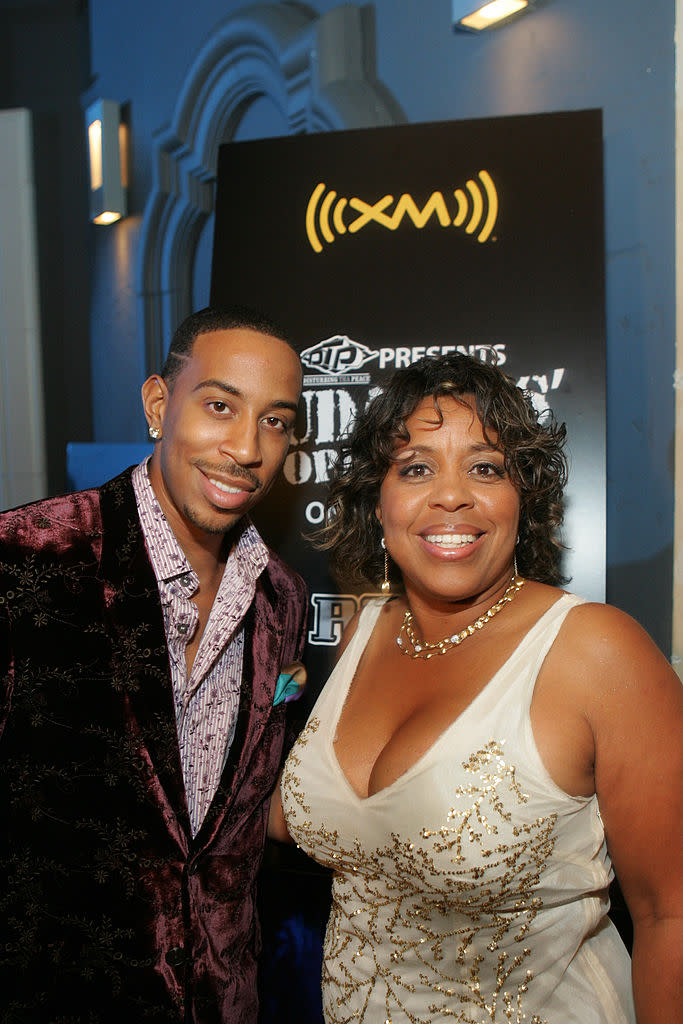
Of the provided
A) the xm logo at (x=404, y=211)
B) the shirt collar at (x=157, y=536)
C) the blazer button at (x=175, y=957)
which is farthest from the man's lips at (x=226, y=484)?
the xm logo at (x=404, y=211)

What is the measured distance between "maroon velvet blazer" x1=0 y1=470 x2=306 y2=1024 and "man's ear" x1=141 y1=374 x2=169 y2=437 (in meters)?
0.32

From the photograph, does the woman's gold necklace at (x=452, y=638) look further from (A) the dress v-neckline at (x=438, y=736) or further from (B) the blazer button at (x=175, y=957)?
(B) the blazer button at (x=175, y=957)

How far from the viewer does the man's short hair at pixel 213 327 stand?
1825 millimetres

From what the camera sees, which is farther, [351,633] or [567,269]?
[567,269]

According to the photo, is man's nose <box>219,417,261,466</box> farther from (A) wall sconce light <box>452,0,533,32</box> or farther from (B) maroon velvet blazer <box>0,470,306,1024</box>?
(A) wall sconce light <box>452,0,533,32</box>

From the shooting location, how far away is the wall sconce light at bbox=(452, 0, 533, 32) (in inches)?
93.0

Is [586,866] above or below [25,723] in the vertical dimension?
below

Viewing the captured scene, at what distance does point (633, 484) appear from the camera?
240 cm

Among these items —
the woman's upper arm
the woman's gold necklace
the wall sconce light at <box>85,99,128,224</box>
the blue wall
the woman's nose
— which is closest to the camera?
the woman's upper arm

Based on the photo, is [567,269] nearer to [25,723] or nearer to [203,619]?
[203,619]

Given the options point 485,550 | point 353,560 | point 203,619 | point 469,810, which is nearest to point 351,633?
point 353,560

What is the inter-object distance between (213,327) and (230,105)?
1714 millimetres

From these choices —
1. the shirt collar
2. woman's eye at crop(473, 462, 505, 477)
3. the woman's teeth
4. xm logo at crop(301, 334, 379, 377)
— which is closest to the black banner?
xm logo at crop(301, 334, 379, 377)

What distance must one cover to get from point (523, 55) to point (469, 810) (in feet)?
7.15
